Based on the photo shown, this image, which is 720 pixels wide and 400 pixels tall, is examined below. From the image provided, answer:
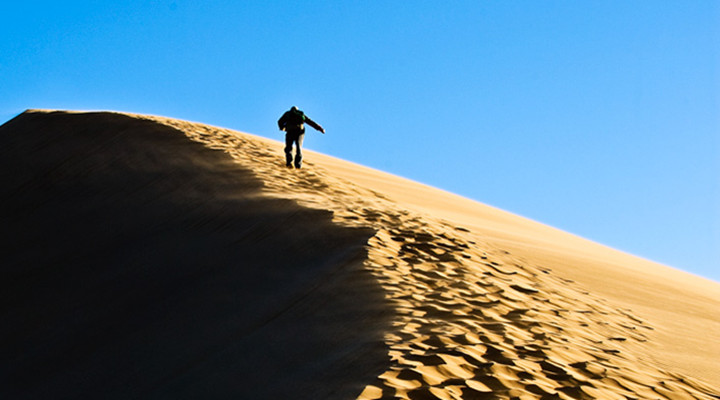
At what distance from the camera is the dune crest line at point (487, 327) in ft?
11.4

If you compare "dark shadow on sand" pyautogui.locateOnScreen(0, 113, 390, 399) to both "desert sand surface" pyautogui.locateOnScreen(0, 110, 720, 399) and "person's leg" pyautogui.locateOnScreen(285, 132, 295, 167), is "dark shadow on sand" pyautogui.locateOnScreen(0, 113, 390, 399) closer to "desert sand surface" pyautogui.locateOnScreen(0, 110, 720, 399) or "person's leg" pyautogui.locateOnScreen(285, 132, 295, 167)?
"desert sand surface" pyautogui.locateOnScreen(0, 110, 720, 399)

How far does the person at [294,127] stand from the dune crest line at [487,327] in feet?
6.53

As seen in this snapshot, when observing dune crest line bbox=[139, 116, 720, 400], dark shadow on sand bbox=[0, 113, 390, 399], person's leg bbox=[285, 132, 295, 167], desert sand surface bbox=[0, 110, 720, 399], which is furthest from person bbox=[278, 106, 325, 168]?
dune crest line bbox=[139, 116, 720, 400]

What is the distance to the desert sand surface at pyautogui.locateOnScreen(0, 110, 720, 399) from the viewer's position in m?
3.84

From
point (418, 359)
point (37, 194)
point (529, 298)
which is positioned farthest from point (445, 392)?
point (37, 194)

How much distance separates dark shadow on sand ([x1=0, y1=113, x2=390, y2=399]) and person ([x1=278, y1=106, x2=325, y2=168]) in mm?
881

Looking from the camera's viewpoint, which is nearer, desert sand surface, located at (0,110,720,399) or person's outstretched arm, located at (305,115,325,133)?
desert sand surface, located at (0,110,720,399)

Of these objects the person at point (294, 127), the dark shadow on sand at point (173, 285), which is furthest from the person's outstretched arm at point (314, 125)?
the dark shadow on sand at point (173, 285)

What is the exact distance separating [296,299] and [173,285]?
164cm

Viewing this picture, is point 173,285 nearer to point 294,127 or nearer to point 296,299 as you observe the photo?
point 296,299

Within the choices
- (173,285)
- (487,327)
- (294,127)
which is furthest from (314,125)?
(487,327)

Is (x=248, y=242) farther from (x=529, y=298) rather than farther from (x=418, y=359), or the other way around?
(x=418, y=359)

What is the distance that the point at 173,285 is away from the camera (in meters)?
6.11

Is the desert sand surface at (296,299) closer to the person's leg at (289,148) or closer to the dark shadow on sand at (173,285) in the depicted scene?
the dark shadow on sand at (173,285)
